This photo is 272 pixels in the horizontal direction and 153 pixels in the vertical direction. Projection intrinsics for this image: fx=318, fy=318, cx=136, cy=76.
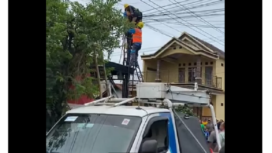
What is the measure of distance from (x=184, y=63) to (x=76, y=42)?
13758 mm

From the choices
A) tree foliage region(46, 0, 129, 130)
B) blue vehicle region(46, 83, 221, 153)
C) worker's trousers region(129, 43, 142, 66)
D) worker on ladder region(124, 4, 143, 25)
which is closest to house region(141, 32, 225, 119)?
worker's trousers region(129, 43, 142, 66)

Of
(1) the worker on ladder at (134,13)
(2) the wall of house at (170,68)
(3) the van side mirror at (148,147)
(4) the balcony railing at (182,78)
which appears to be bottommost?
(3) the van side mirror at (148,147)

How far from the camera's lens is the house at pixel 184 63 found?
1606 centimetres

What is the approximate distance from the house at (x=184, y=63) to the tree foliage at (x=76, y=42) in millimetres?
9739

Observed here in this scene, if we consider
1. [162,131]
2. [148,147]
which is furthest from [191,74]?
[148,147]

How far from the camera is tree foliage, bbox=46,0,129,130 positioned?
15.5ft

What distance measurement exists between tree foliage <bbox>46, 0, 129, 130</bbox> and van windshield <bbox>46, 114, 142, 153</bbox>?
40.5 inches

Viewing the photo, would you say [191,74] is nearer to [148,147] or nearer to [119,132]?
[119,132]

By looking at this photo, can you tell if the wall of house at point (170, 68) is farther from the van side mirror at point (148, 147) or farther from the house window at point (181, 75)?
the van side mirror at point (148, 147)

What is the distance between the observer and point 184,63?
18.5m

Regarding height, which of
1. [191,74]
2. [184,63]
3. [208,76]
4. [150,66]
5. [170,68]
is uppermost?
[184,63]

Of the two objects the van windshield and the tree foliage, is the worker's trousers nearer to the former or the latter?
the tree foliage

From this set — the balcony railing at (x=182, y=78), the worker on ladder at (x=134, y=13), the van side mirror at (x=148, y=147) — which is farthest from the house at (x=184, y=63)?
the van side mirror at (x=148, y=147)
